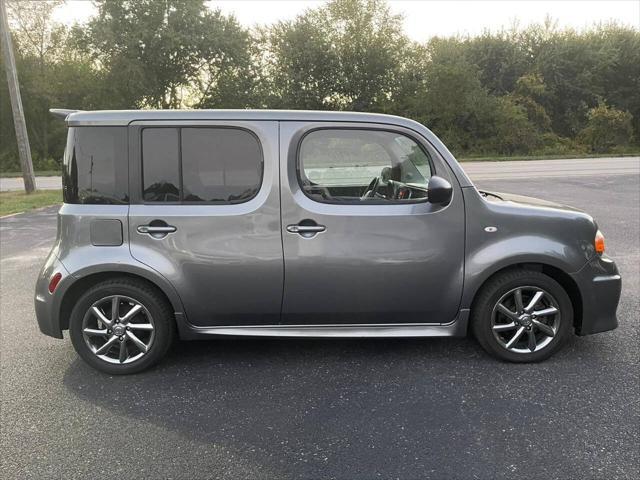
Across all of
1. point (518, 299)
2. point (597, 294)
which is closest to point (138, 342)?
point (518, 299)

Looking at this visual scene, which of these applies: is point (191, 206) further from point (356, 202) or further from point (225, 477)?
point (225, 477)

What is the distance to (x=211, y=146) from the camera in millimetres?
3434

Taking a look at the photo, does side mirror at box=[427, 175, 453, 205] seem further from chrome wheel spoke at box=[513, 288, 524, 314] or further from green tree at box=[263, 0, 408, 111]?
green tree at box=[263, 0, 408, 111]

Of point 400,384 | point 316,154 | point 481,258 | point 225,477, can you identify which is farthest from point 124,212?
point 481,258

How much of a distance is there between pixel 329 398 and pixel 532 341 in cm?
148

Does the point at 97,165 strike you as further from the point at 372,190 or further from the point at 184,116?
the point at 372,190

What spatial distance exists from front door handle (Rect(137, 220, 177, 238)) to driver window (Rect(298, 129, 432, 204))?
0.91 metres

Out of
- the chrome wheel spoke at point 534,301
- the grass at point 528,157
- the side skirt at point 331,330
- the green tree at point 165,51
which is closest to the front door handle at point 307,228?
the side skirt at point 331,330

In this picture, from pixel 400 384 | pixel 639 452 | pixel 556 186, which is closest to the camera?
pixel 639 452

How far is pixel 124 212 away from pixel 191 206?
17.0 inches

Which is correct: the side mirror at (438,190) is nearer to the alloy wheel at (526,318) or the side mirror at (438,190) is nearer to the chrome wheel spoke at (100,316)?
the alloy wheel at (526,318)

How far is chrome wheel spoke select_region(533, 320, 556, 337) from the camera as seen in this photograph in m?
3.60

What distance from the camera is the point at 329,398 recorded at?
321cm

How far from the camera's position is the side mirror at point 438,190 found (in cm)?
337
